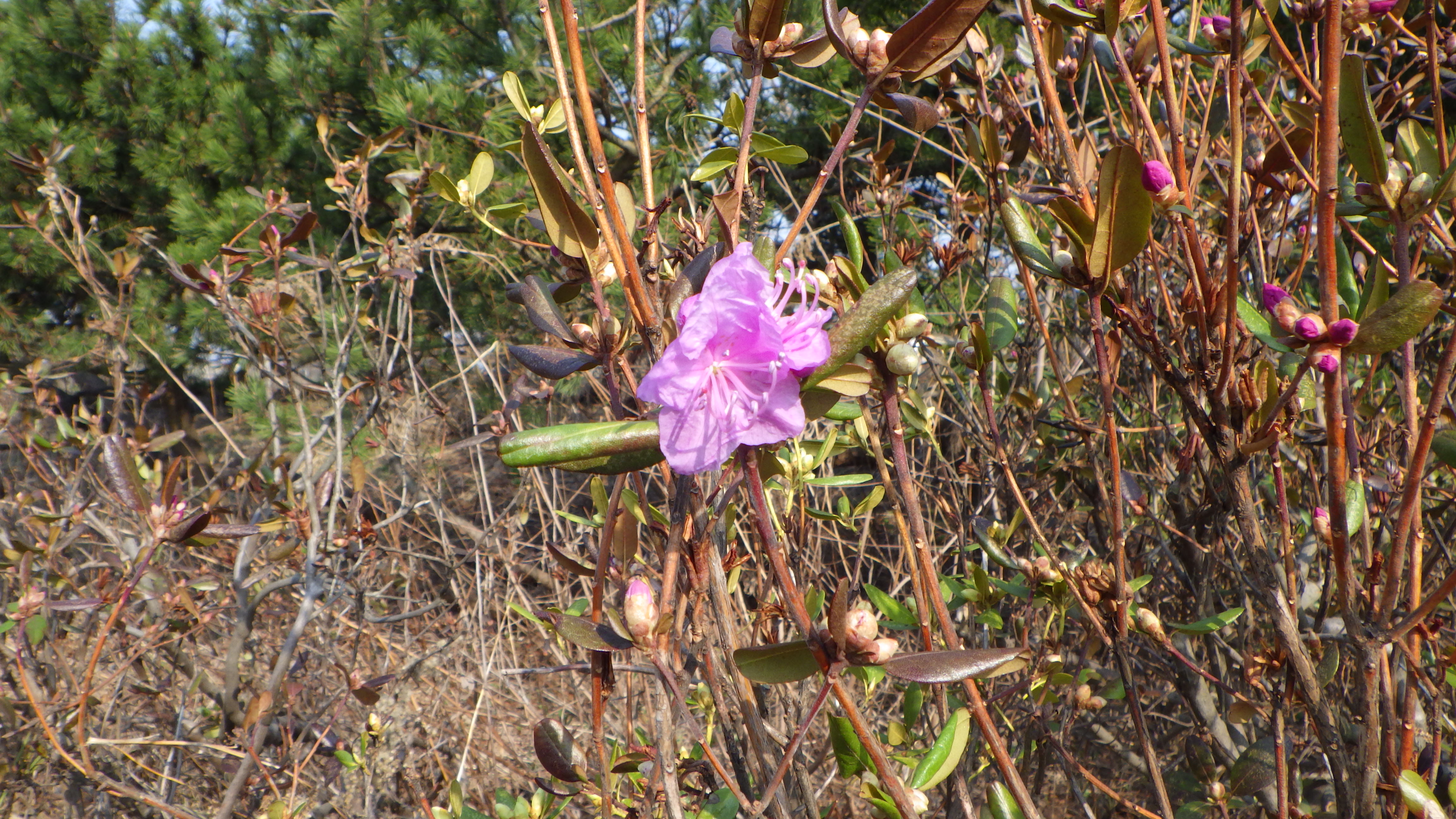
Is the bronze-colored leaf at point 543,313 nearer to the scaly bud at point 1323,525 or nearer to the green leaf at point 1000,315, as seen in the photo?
the green leaf at point 1000,315

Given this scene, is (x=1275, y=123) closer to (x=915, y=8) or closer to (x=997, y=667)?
(x=997, y=667)

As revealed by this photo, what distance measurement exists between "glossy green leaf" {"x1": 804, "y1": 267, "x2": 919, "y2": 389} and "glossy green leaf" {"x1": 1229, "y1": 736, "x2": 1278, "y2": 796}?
109 centimetres

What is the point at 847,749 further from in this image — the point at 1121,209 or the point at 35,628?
the point at 35,628

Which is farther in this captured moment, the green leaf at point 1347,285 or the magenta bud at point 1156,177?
the green leaf at point 1347,285

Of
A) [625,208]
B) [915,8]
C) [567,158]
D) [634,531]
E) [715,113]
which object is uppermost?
[915,8]

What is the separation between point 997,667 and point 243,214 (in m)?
4.67

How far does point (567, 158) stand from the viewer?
234 cm

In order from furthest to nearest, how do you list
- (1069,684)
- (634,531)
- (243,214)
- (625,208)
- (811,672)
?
(243,214)
(1069,684)
(634,531)
(625,208)
(811,672)

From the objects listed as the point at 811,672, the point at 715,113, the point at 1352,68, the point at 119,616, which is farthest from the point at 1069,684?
the point at 715,113

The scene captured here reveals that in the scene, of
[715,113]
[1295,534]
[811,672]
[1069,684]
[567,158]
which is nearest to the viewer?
[811,672]

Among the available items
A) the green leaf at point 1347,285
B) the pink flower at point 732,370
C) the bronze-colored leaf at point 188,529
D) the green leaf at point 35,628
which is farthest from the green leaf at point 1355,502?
the green leaf at point 35,628

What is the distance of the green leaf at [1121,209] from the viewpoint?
2.57 ft

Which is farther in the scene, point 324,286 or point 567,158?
point 324,286

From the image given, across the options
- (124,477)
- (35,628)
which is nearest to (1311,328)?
(124,477)
